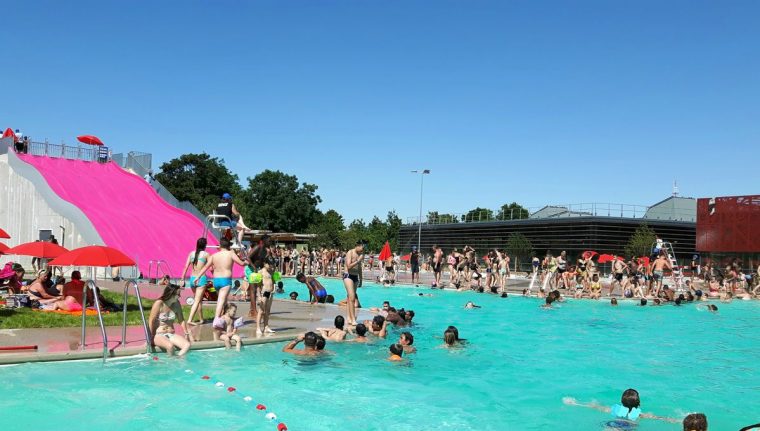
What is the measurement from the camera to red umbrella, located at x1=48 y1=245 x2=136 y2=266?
11881 mm

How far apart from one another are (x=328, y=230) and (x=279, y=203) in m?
15.2

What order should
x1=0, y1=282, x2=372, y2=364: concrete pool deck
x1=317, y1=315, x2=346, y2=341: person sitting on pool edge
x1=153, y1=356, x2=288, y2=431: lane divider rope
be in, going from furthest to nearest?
x1=317, y1=315, x2=346, y2=341: person sitting on pool edge → x1=0, y1=282, x2=372, y2=364: concrete pool deck → x1=153, y1=356, x2=288, y2=431: lane divider rope

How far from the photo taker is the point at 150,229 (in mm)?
27484

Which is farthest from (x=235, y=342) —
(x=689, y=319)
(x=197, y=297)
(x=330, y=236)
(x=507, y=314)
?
(x=330, y=236)

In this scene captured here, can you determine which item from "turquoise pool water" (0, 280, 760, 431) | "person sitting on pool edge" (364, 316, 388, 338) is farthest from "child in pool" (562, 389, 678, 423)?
"person sitting on pool edge" (364, 316, 388, 338)

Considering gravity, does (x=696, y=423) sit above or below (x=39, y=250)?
below

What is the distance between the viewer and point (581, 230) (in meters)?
47.5

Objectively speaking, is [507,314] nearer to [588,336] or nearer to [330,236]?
[588,336]

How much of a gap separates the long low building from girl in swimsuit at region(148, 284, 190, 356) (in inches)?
1612

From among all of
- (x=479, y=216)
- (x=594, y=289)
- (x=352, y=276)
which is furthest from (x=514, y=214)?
(x=352, y=276)

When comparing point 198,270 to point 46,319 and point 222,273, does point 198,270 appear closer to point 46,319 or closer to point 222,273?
point 222,273

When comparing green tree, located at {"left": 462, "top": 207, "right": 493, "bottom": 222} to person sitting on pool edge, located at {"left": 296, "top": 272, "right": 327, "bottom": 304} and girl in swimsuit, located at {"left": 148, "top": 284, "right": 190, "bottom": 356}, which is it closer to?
person sitting on pool edge, located at {"left": 296, "top": 272, "right": 327, "bottom": 304}

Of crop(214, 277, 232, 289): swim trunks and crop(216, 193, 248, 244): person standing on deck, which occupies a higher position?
crop(216, 193, 248, 244): person standing on deck

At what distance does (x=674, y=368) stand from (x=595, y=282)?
1349cm
